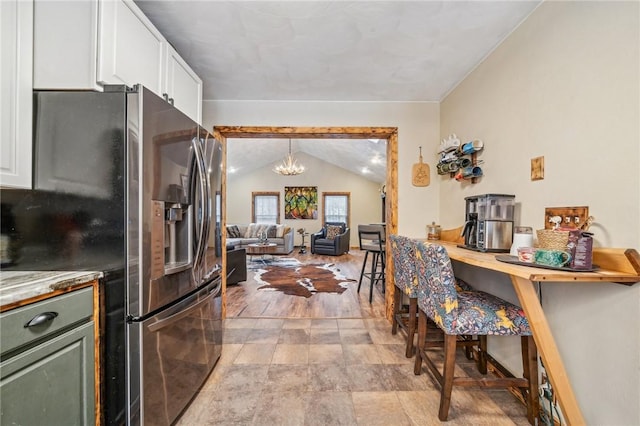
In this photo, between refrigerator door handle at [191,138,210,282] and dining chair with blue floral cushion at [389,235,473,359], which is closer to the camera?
refrigerator door handle at [191,138,210,282]

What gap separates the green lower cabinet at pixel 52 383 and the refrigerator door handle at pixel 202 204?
0.56m

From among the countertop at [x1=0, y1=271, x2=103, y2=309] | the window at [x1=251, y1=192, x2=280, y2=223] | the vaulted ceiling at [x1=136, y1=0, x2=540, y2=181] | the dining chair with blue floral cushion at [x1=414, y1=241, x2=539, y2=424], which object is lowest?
the dining chair with blue floral cushion at [x1=414, y1=241, x2=539, y2=424]

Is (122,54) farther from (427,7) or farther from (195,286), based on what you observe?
(427,7)

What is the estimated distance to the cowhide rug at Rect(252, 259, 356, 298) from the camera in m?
4.11

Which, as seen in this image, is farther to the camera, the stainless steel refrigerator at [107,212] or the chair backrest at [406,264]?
the chair backrest at [406,264]

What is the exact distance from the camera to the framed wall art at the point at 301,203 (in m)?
9.66

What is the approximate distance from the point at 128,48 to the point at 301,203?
8.37 metres

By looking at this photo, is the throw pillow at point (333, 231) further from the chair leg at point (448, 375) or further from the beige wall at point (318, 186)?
the chair leg at point (448, 375)

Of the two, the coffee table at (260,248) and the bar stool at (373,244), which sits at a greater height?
the bar stool at (373,244)

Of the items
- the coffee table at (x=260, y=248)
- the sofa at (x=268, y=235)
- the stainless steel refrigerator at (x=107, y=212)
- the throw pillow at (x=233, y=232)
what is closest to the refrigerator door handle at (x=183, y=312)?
the stainless steel refrigerator at (x=107, y=212)

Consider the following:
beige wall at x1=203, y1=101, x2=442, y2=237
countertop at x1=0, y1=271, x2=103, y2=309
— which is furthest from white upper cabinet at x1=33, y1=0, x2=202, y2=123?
beige wall at x1=203, y1=101, x2=442, y2=237

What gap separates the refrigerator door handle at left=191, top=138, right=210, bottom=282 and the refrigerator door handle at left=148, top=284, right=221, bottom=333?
142mm

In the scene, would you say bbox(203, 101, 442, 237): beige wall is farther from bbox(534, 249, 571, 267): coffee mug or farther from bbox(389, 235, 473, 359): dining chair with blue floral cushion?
bbox(534, 249, 571, 267): coffee mug

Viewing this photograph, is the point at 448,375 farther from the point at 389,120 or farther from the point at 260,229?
the point at 260,229
